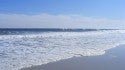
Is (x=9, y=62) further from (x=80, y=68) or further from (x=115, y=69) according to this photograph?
(x=115, y=69)

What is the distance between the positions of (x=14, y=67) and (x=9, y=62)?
1216 mm

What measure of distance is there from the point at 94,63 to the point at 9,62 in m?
3.99

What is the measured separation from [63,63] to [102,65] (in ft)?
5.86

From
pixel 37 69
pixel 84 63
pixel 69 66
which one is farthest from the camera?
pixel 84 63

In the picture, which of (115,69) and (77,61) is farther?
(77,61)

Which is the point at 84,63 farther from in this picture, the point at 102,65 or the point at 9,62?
the point at 9,62

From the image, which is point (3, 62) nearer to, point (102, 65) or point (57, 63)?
point (57, 63)

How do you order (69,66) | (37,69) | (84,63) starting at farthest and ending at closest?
(84,63) < (69,66) < (37,69)

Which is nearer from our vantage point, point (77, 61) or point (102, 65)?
point (102, 65)

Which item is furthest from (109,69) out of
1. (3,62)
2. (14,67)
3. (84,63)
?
(3,62)

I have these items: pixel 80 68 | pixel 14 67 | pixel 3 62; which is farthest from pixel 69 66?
pixel 3 62

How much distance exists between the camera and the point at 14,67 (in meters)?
10.5

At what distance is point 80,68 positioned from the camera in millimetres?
10336

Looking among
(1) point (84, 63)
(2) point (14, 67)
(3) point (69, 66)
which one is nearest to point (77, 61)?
(1) point (84, 63)
